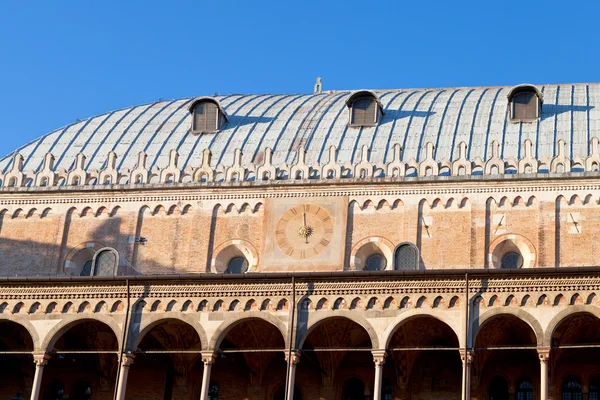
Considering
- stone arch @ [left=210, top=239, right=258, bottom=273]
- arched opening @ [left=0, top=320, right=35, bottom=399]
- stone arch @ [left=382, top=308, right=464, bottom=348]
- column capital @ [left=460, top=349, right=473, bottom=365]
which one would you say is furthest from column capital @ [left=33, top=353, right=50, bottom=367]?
column capital @ [left=460, top=349, right=473, bottom=365]

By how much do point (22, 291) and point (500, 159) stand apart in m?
13.4

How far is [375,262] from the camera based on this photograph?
3553 cm

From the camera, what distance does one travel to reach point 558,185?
34.7 metres

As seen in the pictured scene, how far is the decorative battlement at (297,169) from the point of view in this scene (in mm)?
35094

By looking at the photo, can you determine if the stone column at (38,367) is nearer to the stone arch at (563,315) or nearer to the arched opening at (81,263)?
the arched opening at (81,263)

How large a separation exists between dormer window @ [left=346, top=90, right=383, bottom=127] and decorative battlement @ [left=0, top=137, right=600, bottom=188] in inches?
76.9

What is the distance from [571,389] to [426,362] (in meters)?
3.77

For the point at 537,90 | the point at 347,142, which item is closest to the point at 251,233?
the point at 347,142

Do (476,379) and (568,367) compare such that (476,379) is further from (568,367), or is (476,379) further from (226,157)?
(226,157)

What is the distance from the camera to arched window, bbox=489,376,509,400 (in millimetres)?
32812

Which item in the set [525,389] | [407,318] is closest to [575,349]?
[525,389]

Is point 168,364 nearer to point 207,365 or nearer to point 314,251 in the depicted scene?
point 207,365

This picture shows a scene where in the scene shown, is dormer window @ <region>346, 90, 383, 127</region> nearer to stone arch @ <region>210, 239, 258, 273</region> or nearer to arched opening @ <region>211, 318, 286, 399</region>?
stone arch @ <region>210, 239, 258, 273</region>

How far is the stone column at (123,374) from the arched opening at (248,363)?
2582 millimetres
